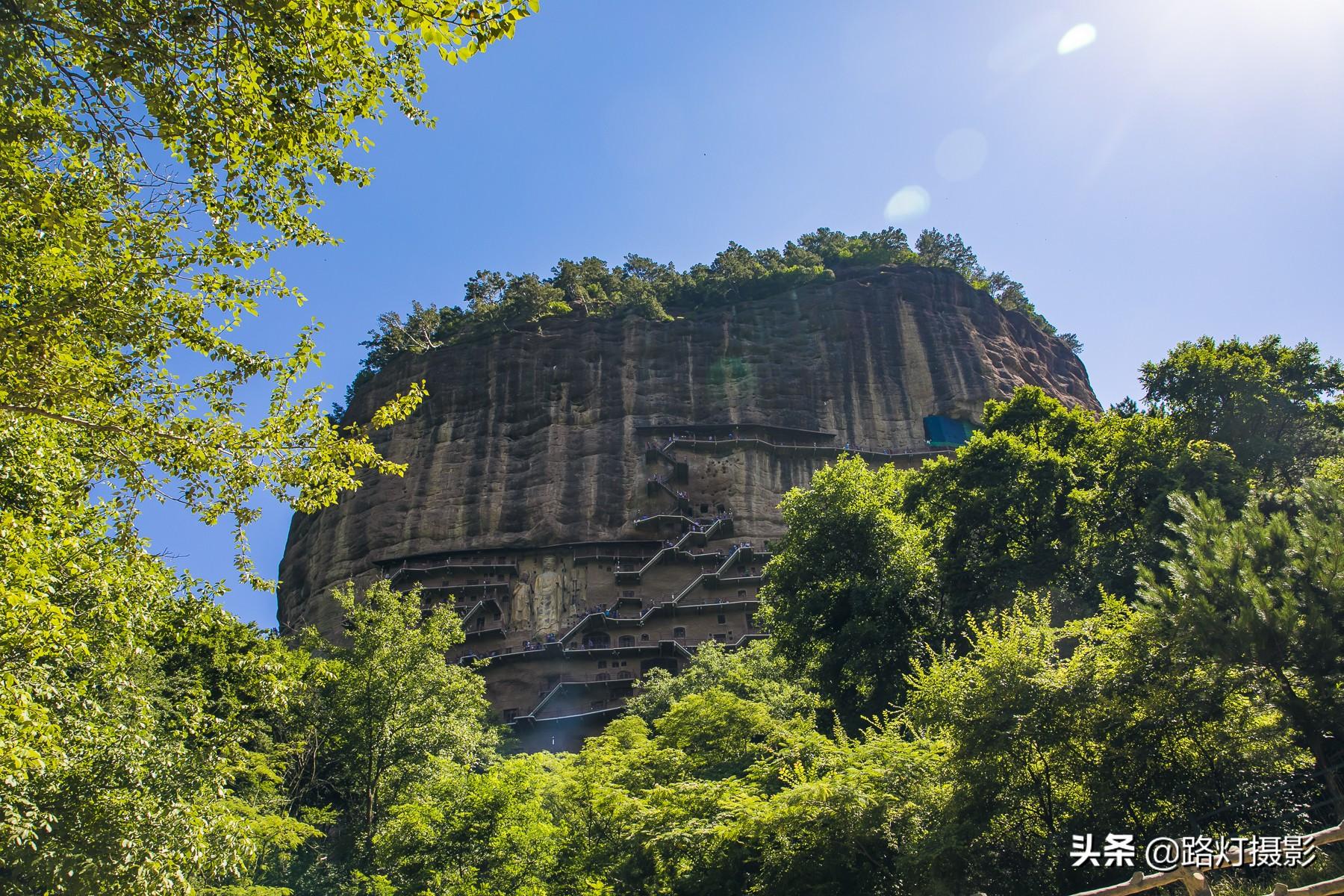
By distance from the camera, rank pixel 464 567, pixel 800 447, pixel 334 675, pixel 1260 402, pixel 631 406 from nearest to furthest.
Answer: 1. pixel 334 675
2. pixel 1260 402
3. pixel 464 567
4. pixel 800 447
5. pixel 631 406

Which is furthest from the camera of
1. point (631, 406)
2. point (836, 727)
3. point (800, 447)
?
point (631, 406)

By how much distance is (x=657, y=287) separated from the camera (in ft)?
186

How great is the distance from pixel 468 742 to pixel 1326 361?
27060 millimetres

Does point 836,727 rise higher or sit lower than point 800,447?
lower

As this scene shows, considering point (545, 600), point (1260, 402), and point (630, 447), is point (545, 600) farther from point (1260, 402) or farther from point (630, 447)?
point (1260, 402)

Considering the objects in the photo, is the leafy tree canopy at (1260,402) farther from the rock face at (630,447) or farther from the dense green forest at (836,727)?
the rock face at (630,447)

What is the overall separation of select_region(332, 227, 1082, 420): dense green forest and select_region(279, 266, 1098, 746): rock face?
1.78 meters

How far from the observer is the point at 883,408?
48344mm

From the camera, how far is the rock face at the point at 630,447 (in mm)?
42375

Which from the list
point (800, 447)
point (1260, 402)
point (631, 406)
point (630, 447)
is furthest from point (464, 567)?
point (1260, 402)

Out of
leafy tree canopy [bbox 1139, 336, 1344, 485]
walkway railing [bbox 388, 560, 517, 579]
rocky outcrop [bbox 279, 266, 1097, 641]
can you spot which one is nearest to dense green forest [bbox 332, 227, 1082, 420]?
rocky outcrop [bbox 279, 266, 1097, 641]

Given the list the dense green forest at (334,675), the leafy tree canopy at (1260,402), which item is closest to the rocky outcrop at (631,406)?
the leafy tree canopy at (1260,402)

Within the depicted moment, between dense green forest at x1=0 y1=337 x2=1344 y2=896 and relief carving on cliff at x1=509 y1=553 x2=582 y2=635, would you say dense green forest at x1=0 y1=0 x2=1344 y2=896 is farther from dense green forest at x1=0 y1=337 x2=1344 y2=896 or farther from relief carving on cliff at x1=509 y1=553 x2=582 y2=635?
relief carving on cliff at x1=509 y1=553 x2=582 y2=635

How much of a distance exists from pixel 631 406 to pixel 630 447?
2.83 meters
